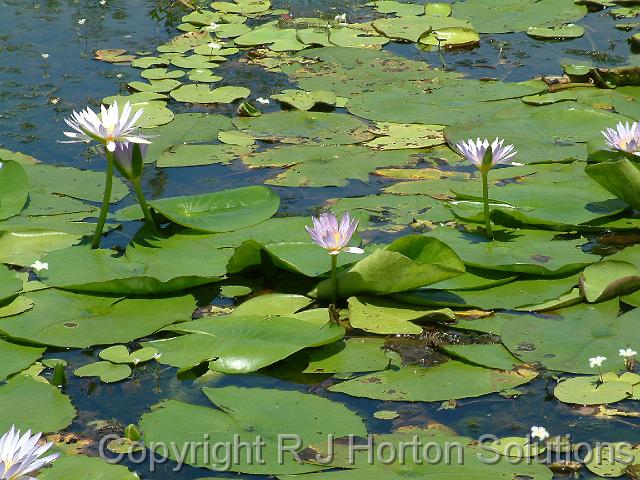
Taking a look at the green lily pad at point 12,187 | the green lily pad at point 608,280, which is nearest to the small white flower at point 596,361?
the green lily pad at point 608,280

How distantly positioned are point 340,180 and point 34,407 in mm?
2122

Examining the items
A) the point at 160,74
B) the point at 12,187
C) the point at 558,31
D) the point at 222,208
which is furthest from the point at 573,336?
the point at 558,31

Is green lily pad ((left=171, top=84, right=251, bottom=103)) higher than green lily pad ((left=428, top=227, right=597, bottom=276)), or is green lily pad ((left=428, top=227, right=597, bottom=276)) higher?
green lily pad ((left=171, top=84, right=251, bottom=103))

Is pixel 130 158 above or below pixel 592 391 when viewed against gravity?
above

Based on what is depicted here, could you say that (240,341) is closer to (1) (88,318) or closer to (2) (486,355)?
(1) (88,318)

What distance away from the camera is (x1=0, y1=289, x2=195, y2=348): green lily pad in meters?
3.51

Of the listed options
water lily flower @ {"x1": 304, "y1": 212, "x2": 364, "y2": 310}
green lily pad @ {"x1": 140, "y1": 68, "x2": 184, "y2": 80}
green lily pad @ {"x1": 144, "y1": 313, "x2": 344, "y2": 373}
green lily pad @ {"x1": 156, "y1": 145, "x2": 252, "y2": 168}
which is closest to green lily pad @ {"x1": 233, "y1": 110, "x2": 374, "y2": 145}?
green lily pad @ {"x1": 156, "y1": 145, "x2": 252, "y2": 168}

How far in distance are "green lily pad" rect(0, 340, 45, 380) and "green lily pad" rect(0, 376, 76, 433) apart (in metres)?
0.06

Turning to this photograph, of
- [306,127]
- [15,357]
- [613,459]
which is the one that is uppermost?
[306,127]

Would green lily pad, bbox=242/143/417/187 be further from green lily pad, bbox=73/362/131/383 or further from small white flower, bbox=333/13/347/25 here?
small white flower, bbox=333/13/347/25

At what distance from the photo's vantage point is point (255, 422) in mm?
2973

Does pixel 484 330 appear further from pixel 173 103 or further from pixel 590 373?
pixel 173 103

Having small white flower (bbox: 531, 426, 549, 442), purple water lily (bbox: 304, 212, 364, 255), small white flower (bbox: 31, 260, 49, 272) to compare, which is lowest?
small white flower (bbox: 531, 426, 549, 442)

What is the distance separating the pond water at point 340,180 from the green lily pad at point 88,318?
0.06ft
